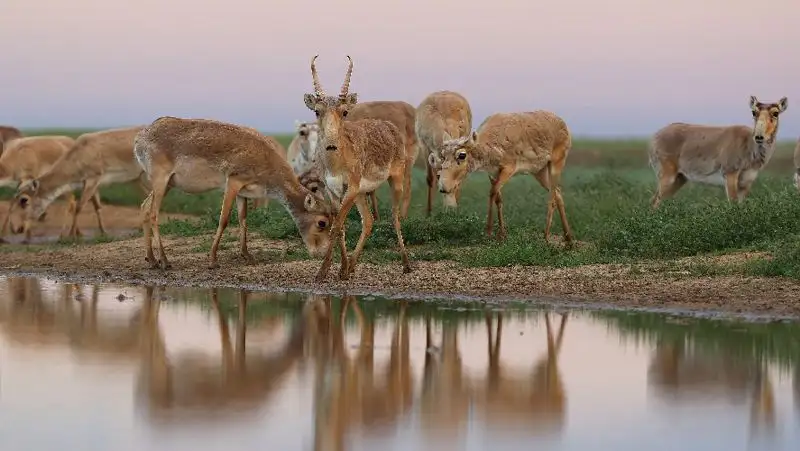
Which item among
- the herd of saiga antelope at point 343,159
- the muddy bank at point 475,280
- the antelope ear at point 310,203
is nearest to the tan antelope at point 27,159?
the herd of saiga antelope at point 343,159

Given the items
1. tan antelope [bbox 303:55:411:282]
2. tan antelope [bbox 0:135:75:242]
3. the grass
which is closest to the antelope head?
the grass

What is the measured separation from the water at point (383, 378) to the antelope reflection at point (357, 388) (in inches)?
0.9

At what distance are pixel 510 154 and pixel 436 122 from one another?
3230mm

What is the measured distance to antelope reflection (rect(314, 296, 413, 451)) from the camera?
29.1ft

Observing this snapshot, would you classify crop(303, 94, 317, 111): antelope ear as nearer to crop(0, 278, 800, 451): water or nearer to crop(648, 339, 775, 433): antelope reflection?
crop(0, 278, 800, 451): water

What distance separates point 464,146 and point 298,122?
7.66m

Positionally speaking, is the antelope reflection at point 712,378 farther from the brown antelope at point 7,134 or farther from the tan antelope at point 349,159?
the brown antelope at point 7,134

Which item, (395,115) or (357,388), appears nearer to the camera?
(357,388)

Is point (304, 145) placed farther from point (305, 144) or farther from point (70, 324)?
point (70, 324)

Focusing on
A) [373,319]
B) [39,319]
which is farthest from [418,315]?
[39,319]

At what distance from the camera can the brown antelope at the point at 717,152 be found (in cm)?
2233

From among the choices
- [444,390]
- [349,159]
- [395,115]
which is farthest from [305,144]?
[444,390]

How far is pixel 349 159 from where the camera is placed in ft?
51.7

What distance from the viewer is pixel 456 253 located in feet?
58.8
